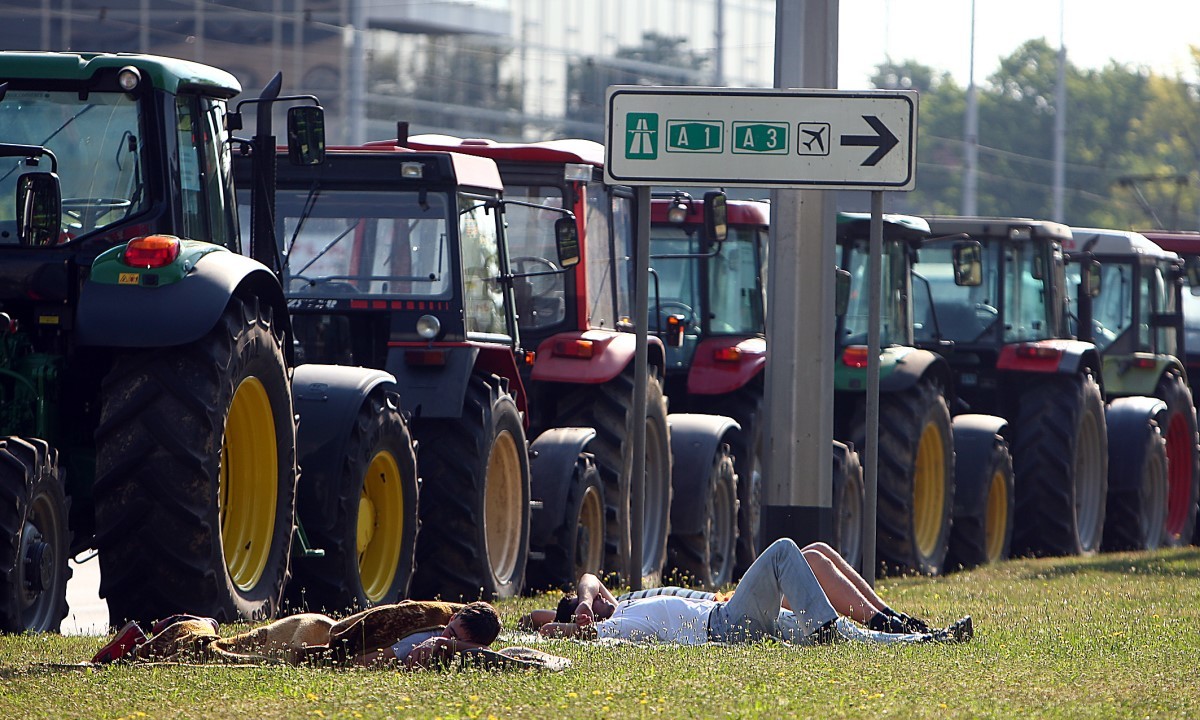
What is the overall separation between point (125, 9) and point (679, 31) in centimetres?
2404

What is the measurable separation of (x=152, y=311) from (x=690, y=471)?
6.21 metres

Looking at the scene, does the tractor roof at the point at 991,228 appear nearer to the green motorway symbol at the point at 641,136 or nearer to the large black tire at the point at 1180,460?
the large black tire at the point at 1180,460

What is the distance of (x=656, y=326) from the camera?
14.4m

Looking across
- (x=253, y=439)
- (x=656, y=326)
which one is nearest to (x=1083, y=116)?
(x=656, y=326)

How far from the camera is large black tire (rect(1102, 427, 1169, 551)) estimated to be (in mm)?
18641

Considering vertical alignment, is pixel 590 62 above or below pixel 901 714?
above

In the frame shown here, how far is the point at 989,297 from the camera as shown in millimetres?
17281

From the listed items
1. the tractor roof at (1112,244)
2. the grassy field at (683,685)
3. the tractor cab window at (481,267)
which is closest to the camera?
the grassy field at (683,685)

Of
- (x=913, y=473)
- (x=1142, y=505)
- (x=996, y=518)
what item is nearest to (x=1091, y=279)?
(x=1142, y=505)

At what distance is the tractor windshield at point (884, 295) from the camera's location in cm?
1594

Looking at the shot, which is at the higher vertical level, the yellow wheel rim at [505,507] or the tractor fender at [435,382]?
the tractor fender at [435,382]

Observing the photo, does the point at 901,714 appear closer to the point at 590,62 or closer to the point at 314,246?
the point at 314,246

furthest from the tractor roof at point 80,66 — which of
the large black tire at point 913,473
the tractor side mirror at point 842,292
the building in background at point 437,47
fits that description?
the building in background at point 437,47

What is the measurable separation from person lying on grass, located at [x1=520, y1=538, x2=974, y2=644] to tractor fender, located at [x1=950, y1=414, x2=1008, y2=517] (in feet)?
26.2
